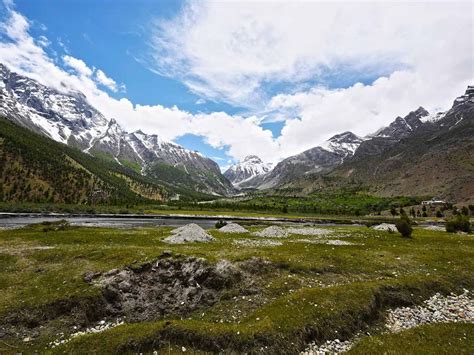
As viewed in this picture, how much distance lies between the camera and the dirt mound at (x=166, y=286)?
2556 centimetres

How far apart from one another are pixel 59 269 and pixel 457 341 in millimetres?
34418

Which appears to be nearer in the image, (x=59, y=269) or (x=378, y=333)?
(x=378, y=333)

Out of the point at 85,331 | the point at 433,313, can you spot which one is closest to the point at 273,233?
the point at 433,313

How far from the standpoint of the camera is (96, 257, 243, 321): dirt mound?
83.9 ft

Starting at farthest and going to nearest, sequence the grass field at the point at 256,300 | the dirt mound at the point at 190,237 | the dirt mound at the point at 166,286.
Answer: the dirt mound at the point at 190,237 < the dirt mound at the point at 166,286 < the grass field at the point at 256,300

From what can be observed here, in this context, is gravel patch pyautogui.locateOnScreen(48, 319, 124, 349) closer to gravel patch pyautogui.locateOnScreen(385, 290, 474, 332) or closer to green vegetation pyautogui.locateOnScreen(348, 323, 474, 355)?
green vegetation pyautogui.locateOnScreen(348, 323, 474, 355)

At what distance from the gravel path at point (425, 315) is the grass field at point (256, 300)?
2.22 feet

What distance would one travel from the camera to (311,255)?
1410 inches

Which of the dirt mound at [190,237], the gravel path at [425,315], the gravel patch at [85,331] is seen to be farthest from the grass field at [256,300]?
the dirt mound at [190,237]

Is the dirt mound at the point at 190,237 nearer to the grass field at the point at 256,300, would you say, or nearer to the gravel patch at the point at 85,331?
the grass field at the point at 256,300

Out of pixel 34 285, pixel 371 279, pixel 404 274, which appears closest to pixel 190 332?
pixel 34 285

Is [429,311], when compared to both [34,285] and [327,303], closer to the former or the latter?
[327,303]

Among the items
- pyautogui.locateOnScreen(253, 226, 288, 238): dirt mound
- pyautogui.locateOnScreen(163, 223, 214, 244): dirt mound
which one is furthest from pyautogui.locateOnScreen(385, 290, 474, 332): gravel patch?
pyautogui.locateOnScreen(253, 226, 288, 238): dirt mound

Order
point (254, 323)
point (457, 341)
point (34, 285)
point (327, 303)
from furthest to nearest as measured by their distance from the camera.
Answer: point (34, 285), point (327, 303), point (254, 323), point (457, 341)
